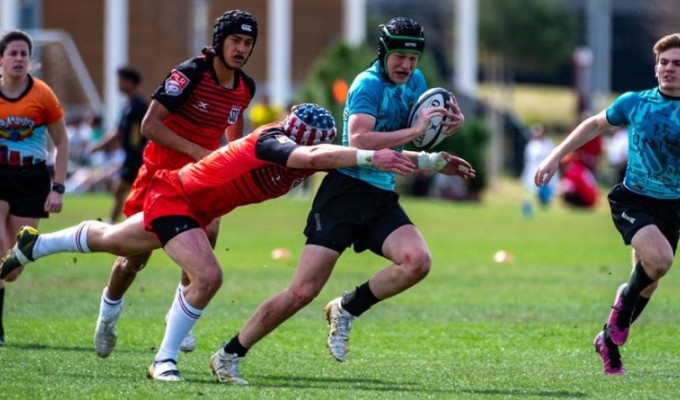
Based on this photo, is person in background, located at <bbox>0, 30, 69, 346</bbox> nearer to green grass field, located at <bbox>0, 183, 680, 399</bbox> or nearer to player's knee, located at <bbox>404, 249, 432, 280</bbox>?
green grass field, located at <bbox>0, 183, 680, 399</bbox>

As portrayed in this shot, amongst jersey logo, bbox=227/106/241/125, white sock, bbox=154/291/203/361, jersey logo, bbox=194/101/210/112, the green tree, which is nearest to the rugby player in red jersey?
white sock, bbox=154/291/203/361

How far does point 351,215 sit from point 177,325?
1.25 metres

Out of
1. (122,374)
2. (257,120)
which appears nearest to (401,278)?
(122,374)

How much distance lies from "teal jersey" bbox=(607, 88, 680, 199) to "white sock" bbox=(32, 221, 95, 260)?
3478 mm

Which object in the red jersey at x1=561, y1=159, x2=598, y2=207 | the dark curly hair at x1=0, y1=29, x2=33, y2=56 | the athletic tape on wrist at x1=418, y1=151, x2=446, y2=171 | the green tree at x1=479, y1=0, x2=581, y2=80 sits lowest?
the red jersey at x1=561, y1=159, x2=598, y2=207

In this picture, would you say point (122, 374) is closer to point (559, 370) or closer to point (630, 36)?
point (559, 370)

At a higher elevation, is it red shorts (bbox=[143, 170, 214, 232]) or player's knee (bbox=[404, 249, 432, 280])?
red shorts (bbox=[143, 170, 214, 232])

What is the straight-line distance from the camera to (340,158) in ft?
26.4

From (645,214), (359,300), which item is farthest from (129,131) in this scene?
(645,214)

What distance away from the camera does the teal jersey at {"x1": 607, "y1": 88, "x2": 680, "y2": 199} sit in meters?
9.27

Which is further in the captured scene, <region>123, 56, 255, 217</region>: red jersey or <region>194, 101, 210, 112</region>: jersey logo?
<region>194, 101, 210, 112</region>: jersey logo

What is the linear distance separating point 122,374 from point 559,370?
2.86 m

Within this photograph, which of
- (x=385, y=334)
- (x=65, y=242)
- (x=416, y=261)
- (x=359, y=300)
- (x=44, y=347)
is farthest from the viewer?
(x=385, y=334)

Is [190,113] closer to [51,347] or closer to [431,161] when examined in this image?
[51,347]
